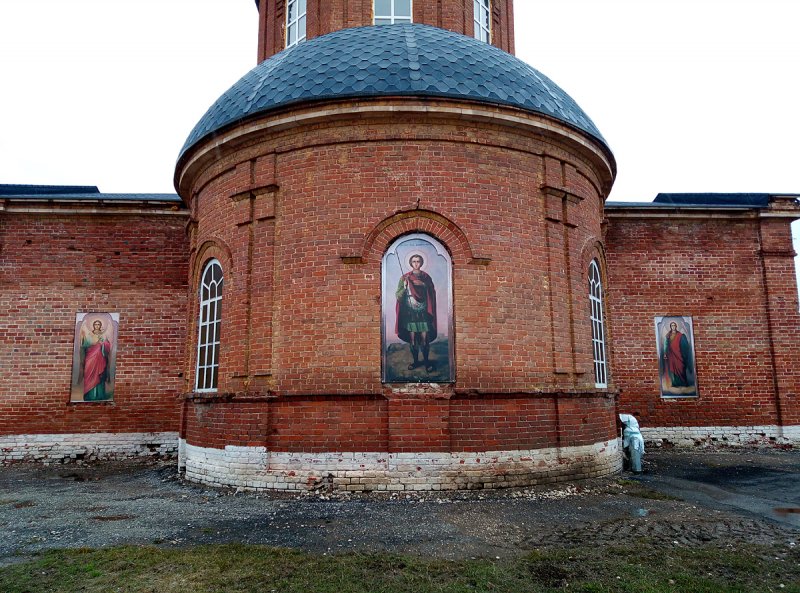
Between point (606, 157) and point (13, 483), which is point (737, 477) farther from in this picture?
point (13, 483)

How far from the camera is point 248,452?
26.9 feet

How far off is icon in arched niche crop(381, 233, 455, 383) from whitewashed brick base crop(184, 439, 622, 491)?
1056mm

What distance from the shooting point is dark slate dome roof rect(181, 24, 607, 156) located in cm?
846

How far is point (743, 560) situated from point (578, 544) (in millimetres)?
1331

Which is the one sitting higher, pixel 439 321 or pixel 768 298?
pixel 768 298

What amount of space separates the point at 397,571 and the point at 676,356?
10.1 meters

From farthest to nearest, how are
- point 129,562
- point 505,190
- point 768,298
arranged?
1. point 768,298
2. point 505,190
3. point 129,562

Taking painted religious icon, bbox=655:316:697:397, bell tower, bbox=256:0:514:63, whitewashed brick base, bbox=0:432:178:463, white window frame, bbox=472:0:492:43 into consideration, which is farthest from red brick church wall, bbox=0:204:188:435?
painted religious icon, bbox=655:316:697:397

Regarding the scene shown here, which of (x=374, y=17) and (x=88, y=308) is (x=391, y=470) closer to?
(x=88, y=308)

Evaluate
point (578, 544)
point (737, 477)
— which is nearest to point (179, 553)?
point (578, 544)

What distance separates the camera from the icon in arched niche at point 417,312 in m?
8.02

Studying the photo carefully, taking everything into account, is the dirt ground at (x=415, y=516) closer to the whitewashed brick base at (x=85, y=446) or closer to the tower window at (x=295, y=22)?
the whitewashed brick base at (x=85, y=446)

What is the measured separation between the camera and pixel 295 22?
1336cm

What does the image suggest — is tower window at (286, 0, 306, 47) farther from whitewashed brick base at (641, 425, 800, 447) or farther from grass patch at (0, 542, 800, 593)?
whitewashed brick base at (641, 425, 800, 447)
